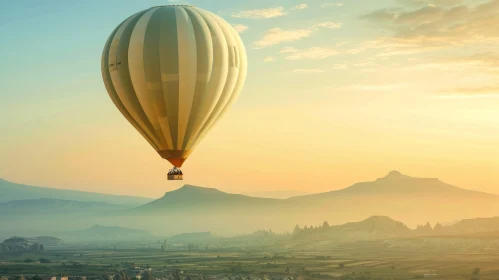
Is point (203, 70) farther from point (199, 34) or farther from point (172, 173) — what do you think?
point (172, 173)

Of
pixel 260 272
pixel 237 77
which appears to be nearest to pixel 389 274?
pixel 260 272

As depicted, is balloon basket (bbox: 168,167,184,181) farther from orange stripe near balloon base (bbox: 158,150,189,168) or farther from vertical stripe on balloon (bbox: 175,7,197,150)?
vertical stripe on balloon (bbox: 175,7,197,150)

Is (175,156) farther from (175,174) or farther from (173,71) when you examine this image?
(173,71)

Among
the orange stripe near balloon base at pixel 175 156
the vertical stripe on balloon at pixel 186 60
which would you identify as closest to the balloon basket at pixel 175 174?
the orange stripe near balloon base at pixel 175 156

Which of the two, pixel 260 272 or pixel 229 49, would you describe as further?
pixel 260 272

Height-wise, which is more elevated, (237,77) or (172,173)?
(237,77)

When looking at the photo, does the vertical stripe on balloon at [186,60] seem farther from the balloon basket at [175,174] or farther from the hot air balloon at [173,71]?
the balloon basket at [175,174]

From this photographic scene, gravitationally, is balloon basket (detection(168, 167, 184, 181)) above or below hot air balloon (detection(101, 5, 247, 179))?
below

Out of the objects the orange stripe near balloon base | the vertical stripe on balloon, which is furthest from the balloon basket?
the vertical stripe on balloon

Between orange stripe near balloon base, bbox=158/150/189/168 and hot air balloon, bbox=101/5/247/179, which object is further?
orange stripe near balloon base, bbox=158/150/189/168
